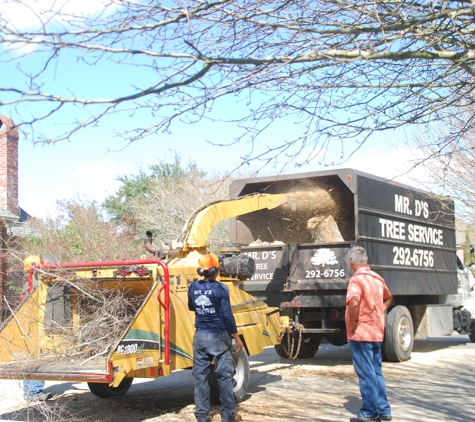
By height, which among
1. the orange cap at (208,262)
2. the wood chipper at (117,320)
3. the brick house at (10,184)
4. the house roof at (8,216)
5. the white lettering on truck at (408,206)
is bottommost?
the wood chipper at (117,320)

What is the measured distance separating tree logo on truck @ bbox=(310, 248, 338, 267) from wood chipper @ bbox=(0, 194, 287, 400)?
2.15 meters

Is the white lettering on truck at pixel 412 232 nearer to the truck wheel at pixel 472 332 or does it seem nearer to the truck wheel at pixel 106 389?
the truck wheel at pixel 472 332

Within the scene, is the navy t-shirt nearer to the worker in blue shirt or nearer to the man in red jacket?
the worker in blue shirt

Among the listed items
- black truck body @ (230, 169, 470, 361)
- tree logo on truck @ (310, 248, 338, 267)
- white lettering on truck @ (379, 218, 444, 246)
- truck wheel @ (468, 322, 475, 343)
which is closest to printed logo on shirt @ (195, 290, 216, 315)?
black truck body @ (230, 169, 470, 361)

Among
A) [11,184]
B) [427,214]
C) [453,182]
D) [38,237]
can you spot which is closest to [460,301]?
[427,214]

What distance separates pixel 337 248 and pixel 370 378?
4.19m

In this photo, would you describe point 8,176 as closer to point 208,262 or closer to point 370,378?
point 208,262

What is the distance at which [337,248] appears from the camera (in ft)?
35.4

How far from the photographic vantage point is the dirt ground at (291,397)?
7.53 m

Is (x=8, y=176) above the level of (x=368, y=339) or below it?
above

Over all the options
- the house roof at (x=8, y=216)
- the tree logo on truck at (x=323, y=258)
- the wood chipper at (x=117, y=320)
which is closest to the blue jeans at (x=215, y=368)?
the wood chipper at (x=117, y=320)

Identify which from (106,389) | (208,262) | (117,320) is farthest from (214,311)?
(106,389)

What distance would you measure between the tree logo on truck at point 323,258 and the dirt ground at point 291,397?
1.74 meters

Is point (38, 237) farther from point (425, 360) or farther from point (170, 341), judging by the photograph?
point (170, 341)
